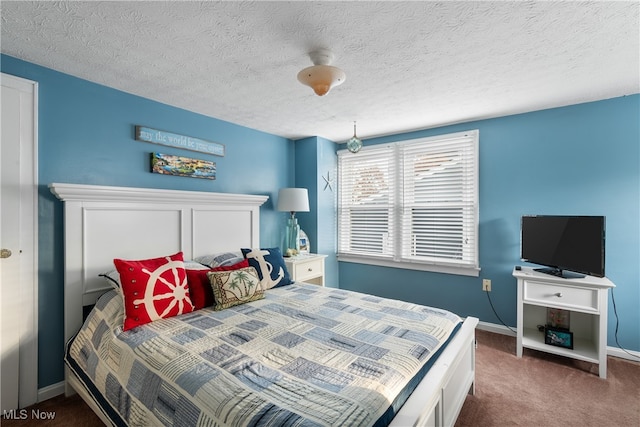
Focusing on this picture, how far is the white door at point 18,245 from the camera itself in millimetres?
1908

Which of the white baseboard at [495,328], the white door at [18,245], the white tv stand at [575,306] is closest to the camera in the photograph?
the white door at [18,245]

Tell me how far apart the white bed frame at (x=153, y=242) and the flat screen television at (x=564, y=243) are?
1151 mm

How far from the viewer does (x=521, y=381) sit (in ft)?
7.50

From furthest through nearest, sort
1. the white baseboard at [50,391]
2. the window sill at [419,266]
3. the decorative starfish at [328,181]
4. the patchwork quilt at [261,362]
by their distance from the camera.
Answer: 1. the decorative starfish at [328,181]
2. the window sill at [419,266]
3. the white baseboard at [50,391]
4. the patchwork quilt at [261,362]

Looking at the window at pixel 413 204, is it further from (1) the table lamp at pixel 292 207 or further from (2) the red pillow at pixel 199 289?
(2) the red pillow at pixel 199 289

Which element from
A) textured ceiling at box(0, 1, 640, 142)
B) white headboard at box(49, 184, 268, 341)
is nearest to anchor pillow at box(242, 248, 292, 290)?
white headboard at box(49, 184, 268, 341)

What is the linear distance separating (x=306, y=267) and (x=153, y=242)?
5.25 ft

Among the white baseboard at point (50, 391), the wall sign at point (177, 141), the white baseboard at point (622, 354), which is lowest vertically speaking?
the white baseboard at point (50, 391)

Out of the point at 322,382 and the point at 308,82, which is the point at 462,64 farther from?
the point at 322,382

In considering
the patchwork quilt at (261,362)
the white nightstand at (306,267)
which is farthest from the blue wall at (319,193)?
the patchwork quilt at (261,362)

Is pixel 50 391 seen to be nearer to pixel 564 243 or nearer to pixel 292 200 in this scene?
pixel 292 200

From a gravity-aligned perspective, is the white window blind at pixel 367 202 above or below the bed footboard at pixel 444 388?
above

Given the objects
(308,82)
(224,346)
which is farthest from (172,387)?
(308,82)

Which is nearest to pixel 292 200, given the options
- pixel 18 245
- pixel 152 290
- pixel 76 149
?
pixel 152 290
